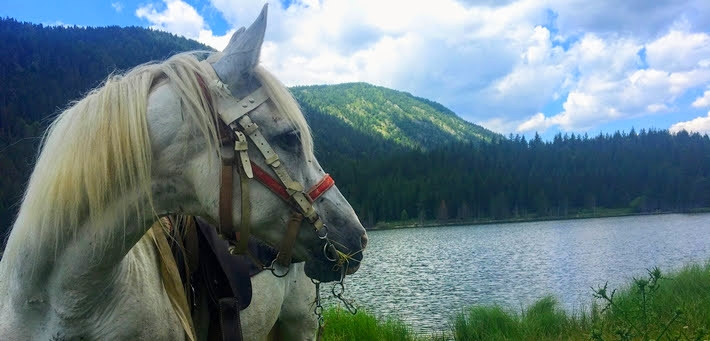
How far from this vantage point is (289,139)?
8.95 feet

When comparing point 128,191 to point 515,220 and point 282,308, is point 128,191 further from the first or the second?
point 515,220

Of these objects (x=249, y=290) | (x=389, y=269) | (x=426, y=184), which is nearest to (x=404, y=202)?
(x=426, y=184)

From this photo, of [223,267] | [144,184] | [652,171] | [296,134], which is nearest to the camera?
[144,184]

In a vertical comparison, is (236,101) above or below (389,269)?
above

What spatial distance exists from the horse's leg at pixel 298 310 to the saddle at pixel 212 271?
3.65 ft

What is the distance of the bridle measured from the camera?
2.62 metres

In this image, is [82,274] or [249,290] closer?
[82,274]

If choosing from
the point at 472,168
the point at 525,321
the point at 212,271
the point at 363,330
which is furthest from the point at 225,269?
the point at 472,168

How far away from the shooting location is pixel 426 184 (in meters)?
125

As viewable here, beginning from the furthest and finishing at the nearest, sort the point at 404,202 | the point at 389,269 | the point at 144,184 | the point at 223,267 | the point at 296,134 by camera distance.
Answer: the point at 404,202 < the point at 389,269 < the point at 223,267 < the point at 296,134 < the point at 144,184

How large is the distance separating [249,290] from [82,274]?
1415mm

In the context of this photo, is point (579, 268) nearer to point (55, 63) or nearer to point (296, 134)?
point (296, 134)

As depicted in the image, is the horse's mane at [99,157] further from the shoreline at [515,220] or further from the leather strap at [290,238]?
the shoreline at [515,220]

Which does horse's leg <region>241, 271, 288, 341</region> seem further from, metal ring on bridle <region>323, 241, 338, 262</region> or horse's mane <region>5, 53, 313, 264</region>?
horse's mane <region>5, 53, 313, 264</region>
